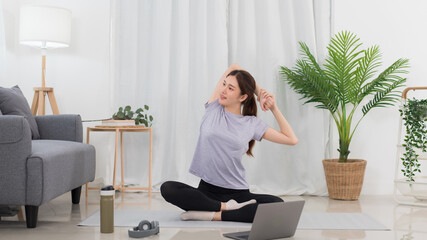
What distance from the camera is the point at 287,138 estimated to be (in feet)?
9.50

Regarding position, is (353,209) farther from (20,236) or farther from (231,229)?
(20,236)

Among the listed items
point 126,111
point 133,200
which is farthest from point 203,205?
point 126,111

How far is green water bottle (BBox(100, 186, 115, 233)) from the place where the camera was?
7.93 feet

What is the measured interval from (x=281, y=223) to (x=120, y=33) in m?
2.46

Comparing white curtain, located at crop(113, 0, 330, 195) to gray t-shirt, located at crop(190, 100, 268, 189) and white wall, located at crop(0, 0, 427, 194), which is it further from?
gray t-shirt, located at crop(190, 100, 268, 189)

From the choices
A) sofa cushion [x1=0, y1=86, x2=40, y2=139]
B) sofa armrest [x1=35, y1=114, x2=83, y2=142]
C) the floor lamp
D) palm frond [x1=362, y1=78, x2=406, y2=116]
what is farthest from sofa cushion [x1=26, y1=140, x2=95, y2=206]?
palm frond [x1=362, y1=78, x2=406, y2=116]

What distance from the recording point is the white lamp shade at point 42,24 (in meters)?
3.92

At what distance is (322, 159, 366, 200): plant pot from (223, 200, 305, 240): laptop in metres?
1.53

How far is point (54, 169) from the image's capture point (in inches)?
106

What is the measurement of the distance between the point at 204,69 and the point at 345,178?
4.53 ft

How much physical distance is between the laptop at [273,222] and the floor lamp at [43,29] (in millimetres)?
2186

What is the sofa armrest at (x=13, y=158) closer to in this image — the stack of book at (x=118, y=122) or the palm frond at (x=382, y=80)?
the stack of book at (x=118, y=122)

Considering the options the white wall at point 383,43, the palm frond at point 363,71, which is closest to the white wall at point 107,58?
the white wall at point 383,43

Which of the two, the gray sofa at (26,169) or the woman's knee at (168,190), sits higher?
the gray sofa at (26,169)
